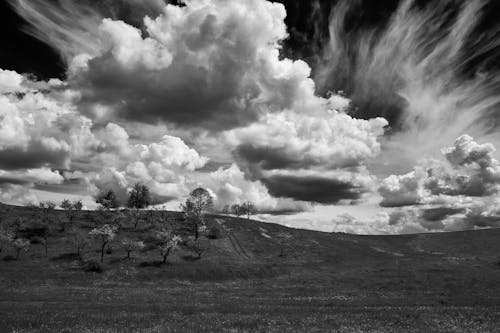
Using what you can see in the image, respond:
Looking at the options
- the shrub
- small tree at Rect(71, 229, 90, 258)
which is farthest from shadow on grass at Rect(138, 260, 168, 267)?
the shrub

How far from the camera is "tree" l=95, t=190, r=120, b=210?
536ft

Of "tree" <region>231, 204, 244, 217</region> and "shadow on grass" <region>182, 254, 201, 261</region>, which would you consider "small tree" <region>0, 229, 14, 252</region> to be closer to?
"shadow on grass" <region>182, 254, 201, 261</region>

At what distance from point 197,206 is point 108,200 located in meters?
40.9

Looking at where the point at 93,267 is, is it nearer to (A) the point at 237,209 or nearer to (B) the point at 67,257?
(B) the point at 67,257

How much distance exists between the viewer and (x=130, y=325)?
2341 cm

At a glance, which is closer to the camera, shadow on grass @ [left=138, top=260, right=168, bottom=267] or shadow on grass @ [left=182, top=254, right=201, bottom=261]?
shadow on grass @ [left=138, top=260, right=168, bottom=267]

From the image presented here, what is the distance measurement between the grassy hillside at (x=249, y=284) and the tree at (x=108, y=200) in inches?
238

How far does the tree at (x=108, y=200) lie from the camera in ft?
536

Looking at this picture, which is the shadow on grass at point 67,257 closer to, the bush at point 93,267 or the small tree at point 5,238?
the bush at point 93,267

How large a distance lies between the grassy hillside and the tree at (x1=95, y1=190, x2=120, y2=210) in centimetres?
605

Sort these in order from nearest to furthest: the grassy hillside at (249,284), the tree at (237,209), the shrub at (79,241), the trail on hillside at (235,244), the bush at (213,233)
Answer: the grassy hillside at (249,284), the shrub at (79,241), the trail on hillside at (235,244), the bush at (213,233), the tree at (237,209)

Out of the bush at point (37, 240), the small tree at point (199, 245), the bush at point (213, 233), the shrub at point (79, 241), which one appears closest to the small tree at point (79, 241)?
the shrub at point (79, 241)

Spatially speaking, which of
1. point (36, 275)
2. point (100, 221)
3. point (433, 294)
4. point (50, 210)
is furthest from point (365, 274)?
point (50, 210)

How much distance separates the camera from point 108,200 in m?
164
